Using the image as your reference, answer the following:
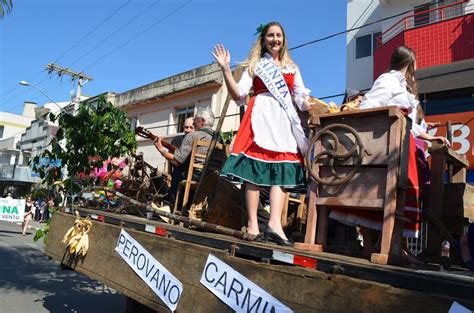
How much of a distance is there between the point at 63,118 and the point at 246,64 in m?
3.04

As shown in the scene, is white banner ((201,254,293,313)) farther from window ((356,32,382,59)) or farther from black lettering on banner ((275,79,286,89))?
window ((356,32,382,59))

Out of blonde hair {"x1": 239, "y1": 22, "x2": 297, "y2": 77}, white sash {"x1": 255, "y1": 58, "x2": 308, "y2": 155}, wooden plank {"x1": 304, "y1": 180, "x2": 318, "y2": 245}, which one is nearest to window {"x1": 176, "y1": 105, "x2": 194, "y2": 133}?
blonde hair {"x1": 239, "y1": 22, "x2": 297, "y2": 77}

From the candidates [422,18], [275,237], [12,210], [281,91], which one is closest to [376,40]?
[422,18]

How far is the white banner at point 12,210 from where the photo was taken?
19.6m

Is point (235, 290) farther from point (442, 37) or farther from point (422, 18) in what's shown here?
point (422, 18)

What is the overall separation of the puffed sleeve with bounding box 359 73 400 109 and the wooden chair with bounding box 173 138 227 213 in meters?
1.70

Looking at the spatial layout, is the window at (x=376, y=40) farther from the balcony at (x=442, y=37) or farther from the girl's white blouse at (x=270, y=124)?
the girl's white blouse at (x=270, y=124)

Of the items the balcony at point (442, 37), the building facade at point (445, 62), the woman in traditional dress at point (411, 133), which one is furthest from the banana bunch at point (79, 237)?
the balcony at point (442, 37)

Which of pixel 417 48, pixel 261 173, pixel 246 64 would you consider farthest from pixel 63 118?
pixel 417 48

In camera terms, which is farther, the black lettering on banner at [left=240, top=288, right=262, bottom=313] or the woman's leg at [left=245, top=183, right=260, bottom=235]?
the woman's leg at [left=245, top=183, right=260, bottom=235]

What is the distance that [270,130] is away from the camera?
2.97m

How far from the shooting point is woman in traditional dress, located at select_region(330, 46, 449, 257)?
2.50 meters

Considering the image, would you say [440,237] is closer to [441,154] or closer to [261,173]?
[441,154]

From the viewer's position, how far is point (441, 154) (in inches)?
109
